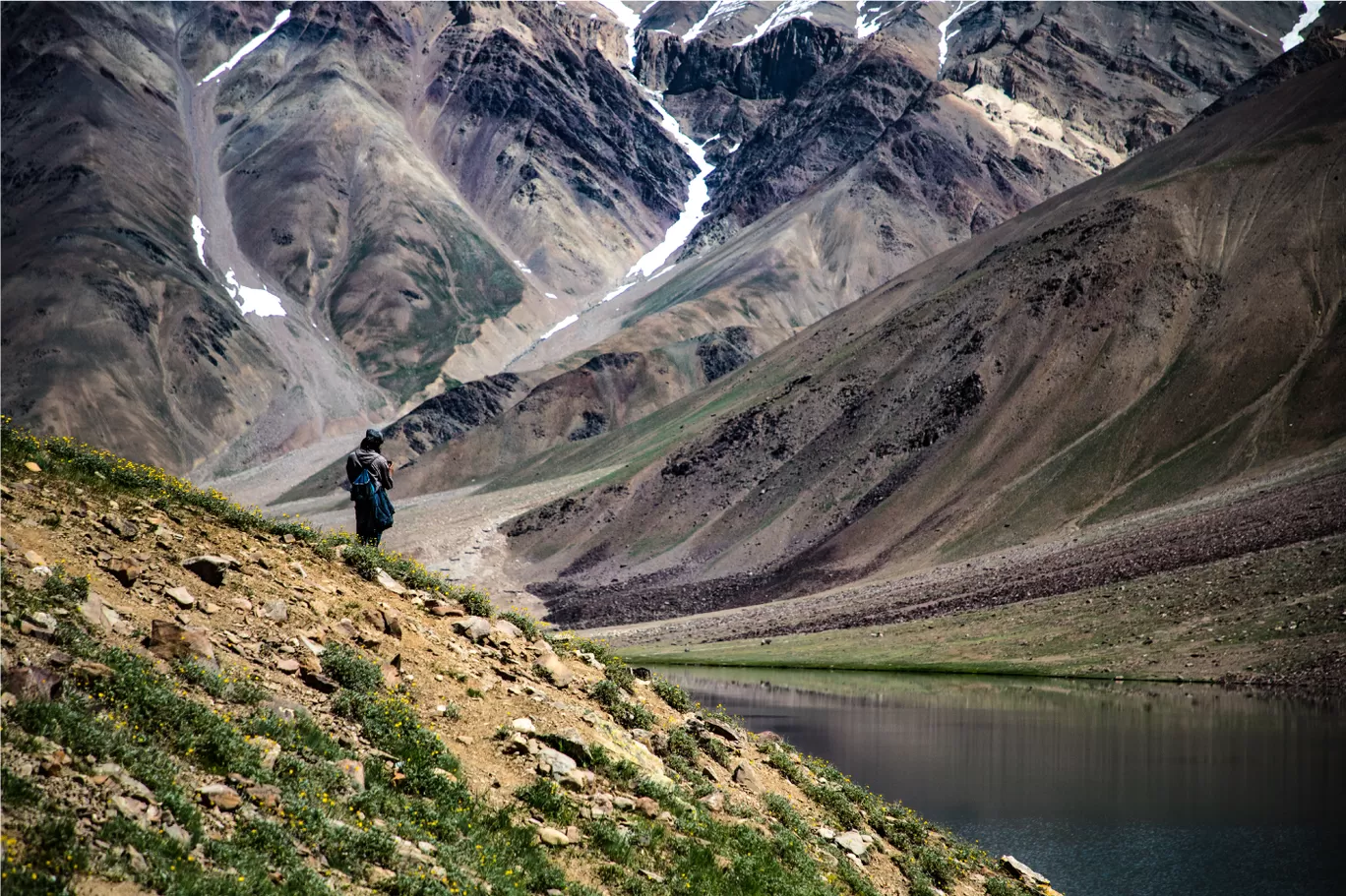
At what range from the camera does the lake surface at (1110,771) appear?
1180 inches

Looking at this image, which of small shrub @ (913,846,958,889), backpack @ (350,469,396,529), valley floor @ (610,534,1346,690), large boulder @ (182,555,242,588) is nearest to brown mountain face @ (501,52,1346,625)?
valley floor @ (610,534,1346,690)

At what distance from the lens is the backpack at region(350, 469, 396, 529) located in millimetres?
19578

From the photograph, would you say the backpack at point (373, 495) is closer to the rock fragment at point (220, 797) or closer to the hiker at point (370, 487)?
the hiker at point (370, 487)

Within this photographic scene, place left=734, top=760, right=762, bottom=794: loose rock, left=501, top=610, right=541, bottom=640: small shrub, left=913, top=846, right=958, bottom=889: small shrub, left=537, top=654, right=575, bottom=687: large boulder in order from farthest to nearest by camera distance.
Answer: left=913, top=846, right=958, bottom=889: small shrub
left=501, top=610, right=541, bottom=640: small shrub
left=734, top=760, right=762, bottom=794: loose rock
left=537, top=654, right=575, bottom=687: large boulder

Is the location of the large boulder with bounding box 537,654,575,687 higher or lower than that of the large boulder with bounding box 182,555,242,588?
lower

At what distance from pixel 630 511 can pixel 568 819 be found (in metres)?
126

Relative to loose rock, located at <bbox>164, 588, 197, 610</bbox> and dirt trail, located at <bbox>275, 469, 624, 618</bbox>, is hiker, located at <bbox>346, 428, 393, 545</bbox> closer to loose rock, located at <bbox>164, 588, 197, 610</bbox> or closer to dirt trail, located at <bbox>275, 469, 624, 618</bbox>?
loose rock, located at <bbox>164, 588, 197, 610</bbox>

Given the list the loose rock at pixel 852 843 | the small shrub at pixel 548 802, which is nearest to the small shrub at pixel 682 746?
the loose rock at pixel 852 843

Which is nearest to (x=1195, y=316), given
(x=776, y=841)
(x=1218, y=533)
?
(x=1218, y=533)

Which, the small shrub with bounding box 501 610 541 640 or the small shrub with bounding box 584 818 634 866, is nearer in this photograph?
the small shrub with bounding box 584 818 634 866

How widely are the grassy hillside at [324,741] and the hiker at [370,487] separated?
1.27 metres

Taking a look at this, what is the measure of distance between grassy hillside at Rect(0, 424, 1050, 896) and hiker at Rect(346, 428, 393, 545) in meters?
1.27

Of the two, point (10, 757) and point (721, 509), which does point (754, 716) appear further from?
point (721, 509)

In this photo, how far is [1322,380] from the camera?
101562 millimetres
